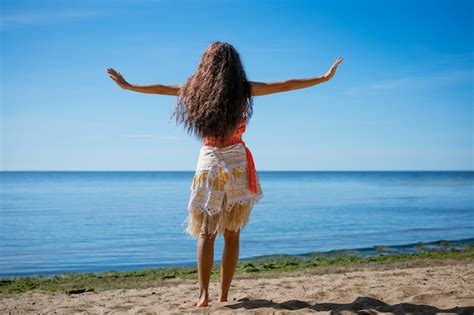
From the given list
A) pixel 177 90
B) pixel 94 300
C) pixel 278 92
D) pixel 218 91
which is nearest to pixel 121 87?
pixel 177 90

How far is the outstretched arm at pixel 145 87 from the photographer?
4531mm

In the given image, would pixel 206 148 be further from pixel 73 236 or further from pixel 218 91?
pixel 73 236

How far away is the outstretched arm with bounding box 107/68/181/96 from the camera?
14.9 ft

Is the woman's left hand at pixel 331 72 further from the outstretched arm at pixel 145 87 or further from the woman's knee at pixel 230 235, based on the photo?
the woman's knee at pixel 230 235

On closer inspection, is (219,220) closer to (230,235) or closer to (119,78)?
(230,235)

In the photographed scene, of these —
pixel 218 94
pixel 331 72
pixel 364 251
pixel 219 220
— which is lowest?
pixel 364 251

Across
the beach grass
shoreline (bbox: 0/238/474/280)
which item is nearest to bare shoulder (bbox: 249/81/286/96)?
the beach grass

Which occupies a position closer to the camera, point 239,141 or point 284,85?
point 284,85

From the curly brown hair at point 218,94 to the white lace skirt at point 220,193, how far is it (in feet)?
0.65

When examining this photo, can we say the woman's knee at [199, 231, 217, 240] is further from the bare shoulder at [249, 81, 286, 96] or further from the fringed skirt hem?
the bare shoulder at [249, 81, 286, 96]

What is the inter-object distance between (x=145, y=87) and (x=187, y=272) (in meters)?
5.52

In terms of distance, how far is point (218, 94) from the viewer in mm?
4355

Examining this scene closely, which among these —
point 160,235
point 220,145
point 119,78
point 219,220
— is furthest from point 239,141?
point 160,235

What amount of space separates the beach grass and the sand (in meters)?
1.21
